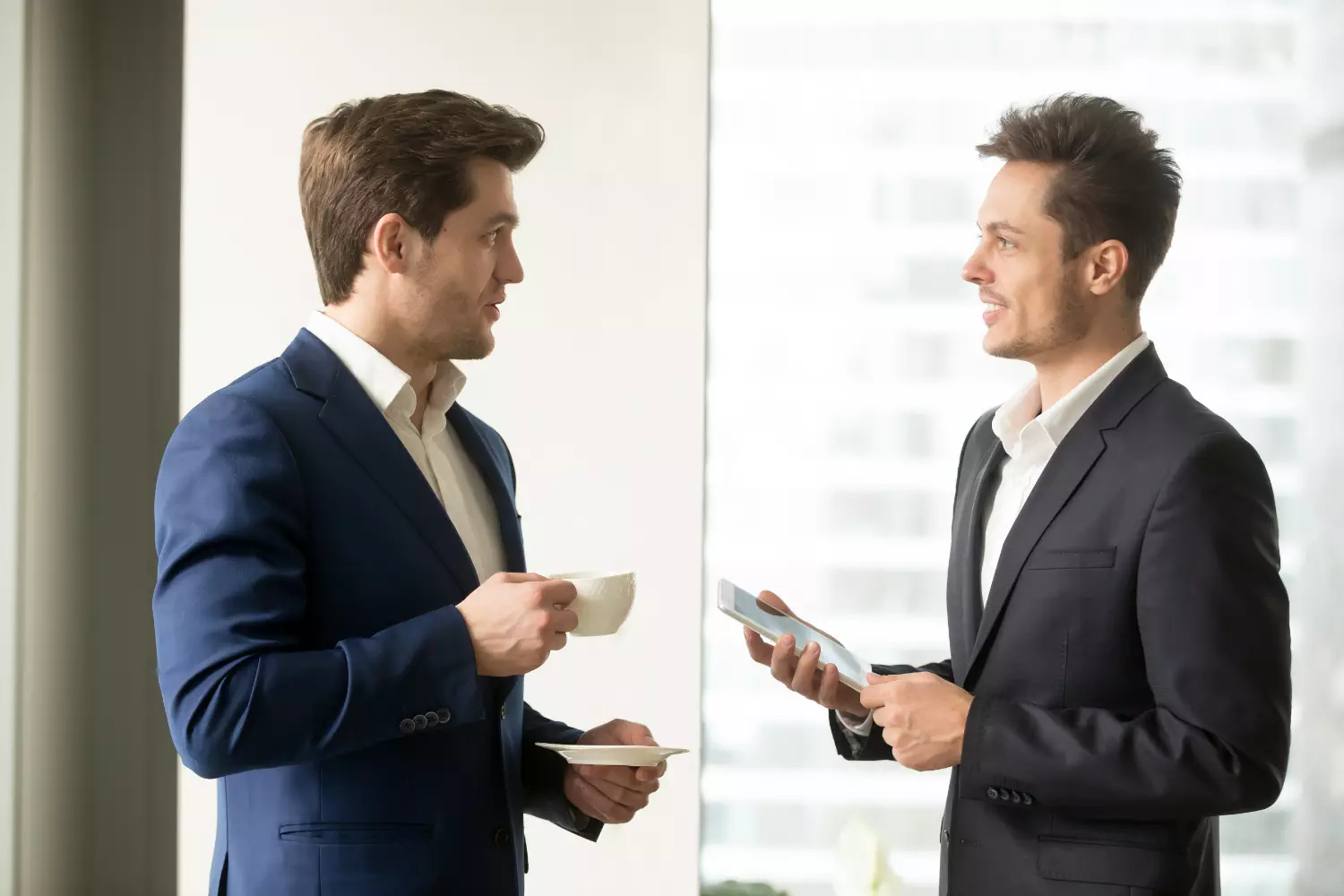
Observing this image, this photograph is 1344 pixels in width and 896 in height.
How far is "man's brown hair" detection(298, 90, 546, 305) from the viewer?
5.54 feet

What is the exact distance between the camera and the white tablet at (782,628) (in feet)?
5.28

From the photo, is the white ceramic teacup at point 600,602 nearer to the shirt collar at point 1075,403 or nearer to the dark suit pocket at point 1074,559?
the dark suit pocket at point 1074,559

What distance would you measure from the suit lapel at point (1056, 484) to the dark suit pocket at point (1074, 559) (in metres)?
0.02

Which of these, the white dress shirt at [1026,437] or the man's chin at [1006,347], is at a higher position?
the man's chin at [1006,347]

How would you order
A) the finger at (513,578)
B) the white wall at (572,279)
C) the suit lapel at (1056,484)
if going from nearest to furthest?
the finger at (513,578)
the suit lapel at (1056,484)
the white wall at (572,279)

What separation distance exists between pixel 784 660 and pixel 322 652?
68 centimetres

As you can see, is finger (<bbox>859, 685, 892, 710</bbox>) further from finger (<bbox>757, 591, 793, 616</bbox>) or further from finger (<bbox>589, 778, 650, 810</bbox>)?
finger (<bbox>589, 778, 650, 810</bbox>)

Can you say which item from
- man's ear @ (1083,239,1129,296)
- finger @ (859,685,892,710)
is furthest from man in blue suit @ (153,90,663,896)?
man's ear @ (1083,239,1129,296)

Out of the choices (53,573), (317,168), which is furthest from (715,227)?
(53,573)

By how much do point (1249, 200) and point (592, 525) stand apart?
1.95 meters

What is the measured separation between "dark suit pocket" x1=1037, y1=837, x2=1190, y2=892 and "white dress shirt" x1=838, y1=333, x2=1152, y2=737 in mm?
375

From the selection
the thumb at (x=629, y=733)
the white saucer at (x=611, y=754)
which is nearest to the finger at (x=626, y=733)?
the thumb at (x=629, y=733)

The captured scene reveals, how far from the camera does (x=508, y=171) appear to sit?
6.03 feet

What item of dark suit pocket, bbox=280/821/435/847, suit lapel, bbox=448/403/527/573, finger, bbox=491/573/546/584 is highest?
suit lapel, bbox=448/403/527/573
